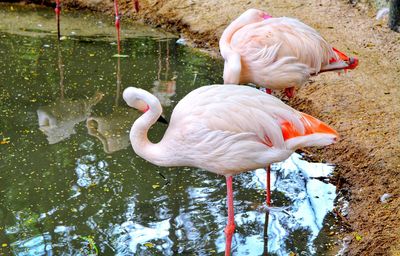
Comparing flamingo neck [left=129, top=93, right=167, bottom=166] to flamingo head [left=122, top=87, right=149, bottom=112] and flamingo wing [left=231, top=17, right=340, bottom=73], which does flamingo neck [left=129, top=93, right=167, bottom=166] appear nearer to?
flamingo head [left=122, top=87, right=149, bottom=112]

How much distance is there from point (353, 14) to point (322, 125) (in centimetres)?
405

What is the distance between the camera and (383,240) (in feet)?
13.3

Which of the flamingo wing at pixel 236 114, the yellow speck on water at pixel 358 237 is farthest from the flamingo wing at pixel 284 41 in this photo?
the yellow speck on water at pixel 358 237

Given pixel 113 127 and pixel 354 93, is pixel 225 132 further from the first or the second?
pixel 354 93

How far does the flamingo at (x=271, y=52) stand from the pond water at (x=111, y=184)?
27.4 inches

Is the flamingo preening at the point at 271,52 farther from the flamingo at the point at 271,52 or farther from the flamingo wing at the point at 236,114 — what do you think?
the flamingo wing at the point at 236,114

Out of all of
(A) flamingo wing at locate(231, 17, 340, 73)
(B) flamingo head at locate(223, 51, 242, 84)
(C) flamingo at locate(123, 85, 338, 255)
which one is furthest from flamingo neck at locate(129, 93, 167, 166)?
(A) flamingo wing at locate(231, 17, 340, 73)

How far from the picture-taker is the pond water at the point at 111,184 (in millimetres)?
4172

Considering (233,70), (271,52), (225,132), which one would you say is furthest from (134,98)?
(271,52)

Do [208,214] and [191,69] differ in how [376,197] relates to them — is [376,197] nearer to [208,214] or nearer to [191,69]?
[208,214]

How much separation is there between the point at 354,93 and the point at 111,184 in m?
2.29

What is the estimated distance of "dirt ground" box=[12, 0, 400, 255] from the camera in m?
4.38

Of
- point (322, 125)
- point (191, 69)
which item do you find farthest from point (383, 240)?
point (191, 69)

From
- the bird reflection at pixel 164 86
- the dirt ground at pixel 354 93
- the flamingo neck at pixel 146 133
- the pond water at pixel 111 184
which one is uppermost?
the flamingo neck at pixel 146 133
